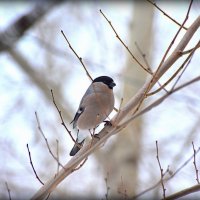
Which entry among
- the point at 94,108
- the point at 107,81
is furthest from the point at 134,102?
the point at 107,81

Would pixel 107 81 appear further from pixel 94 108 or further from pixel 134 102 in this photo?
pixel 134 102

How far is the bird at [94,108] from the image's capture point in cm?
219

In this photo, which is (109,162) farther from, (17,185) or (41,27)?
(41,27)

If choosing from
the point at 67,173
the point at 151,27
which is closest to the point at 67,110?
the point at 151,27

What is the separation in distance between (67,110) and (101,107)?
305cm

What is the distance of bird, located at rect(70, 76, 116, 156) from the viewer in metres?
2.19

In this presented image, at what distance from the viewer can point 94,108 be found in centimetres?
227

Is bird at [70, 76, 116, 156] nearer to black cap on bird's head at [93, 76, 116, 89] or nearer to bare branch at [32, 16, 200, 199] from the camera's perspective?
black cap on bird's head at [93, 76, 116, 89]

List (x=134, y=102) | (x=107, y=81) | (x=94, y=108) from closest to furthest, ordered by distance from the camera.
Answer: (x=134, y=102) → (x=94, y=108) → (x=107, y=81)

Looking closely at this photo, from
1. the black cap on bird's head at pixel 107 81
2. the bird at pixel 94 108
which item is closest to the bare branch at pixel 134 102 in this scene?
the bird at pixel 94 108

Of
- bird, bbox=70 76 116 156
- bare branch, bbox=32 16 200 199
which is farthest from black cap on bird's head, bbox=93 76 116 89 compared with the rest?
bare branch, bbox=32 16 200 199

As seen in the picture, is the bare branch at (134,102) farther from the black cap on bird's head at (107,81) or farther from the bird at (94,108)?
the black cap on bird's head at (107,81)

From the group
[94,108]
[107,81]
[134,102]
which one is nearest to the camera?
[134,102]

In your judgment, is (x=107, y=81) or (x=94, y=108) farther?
(x=107, y=81)
